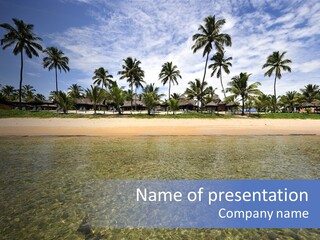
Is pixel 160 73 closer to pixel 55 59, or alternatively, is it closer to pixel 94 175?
pixel 55 59

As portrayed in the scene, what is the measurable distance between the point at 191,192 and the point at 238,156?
4305 millimetres

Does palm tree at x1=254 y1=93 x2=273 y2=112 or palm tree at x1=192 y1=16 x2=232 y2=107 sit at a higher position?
palm tree at x1=192 y1=16 x2=232 y2=107

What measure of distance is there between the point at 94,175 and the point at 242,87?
3777cm

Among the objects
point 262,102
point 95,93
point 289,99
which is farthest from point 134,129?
point 289,99

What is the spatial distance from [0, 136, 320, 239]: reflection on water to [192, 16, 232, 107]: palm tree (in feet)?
98.2

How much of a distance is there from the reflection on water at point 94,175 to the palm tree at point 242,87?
31.3m

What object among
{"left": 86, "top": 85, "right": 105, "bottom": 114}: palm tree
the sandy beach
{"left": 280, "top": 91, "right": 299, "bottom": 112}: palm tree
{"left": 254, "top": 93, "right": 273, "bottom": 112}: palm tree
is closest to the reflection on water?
the sandy beach

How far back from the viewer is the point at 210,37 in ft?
113

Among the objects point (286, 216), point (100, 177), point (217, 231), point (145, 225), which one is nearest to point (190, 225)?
point (217, 231)

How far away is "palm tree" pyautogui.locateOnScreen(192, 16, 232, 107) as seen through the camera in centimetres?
3438

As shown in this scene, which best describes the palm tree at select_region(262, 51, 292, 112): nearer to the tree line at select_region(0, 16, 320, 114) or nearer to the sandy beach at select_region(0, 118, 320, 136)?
the tree line at select_region(0, 16, 320, 114)

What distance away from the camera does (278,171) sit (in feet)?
20.7

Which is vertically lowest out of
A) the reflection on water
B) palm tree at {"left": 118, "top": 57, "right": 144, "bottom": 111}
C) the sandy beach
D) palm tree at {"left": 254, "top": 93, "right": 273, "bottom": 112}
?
the reflection on water

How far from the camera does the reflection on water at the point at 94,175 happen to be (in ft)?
10.9
